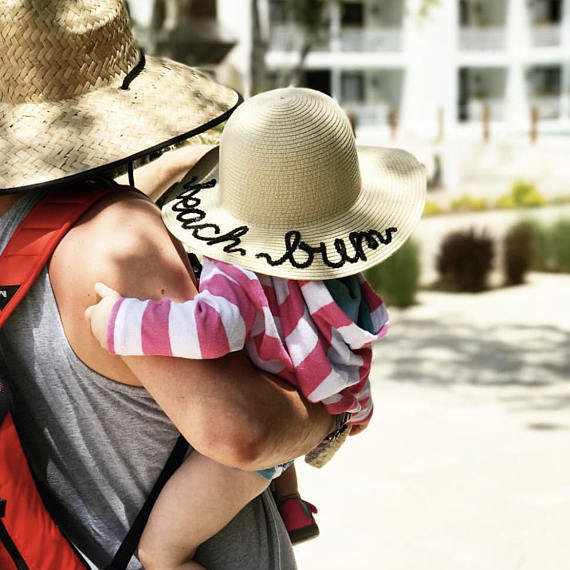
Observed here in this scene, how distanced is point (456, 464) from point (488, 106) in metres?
32.2

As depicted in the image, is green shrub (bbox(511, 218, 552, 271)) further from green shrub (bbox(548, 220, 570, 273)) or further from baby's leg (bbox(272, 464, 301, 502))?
baby's leg (bbox(272, 464, 301, 502))

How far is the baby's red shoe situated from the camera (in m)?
1.89

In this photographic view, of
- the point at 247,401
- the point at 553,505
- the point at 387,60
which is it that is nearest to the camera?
the point at 247,401

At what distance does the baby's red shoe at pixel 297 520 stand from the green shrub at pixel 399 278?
8350 millimetres

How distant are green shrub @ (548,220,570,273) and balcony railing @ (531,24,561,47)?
26.8m

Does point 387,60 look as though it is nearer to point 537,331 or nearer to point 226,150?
point 537,331

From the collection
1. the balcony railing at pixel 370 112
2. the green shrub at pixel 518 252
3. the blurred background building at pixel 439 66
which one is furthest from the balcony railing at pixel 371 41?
the green shrub at pixel 518 252

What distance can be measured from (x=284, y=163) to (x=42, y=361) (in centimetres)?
45

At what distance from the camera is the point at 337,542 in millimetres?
4469

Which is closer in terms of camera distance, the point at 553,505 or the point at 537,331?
the point at 553,505

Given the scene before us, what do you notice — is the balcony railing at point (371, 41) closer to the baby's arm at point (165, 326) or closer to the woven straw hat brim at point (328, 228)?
the woven straw hat brim at point (328, 228)

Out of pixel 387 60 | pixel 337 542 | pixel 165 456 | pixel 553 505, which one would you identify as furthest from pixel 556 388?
pixel 387 60

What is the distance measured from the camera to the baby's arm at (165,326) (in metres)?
1.27

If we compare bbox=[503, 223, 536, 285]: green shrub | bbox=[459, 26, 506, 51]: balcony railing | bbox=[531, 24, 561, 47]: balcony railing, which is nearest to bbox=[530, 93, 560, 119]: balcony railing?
bbox=[531, 24, 561, 47]: balcony railing
